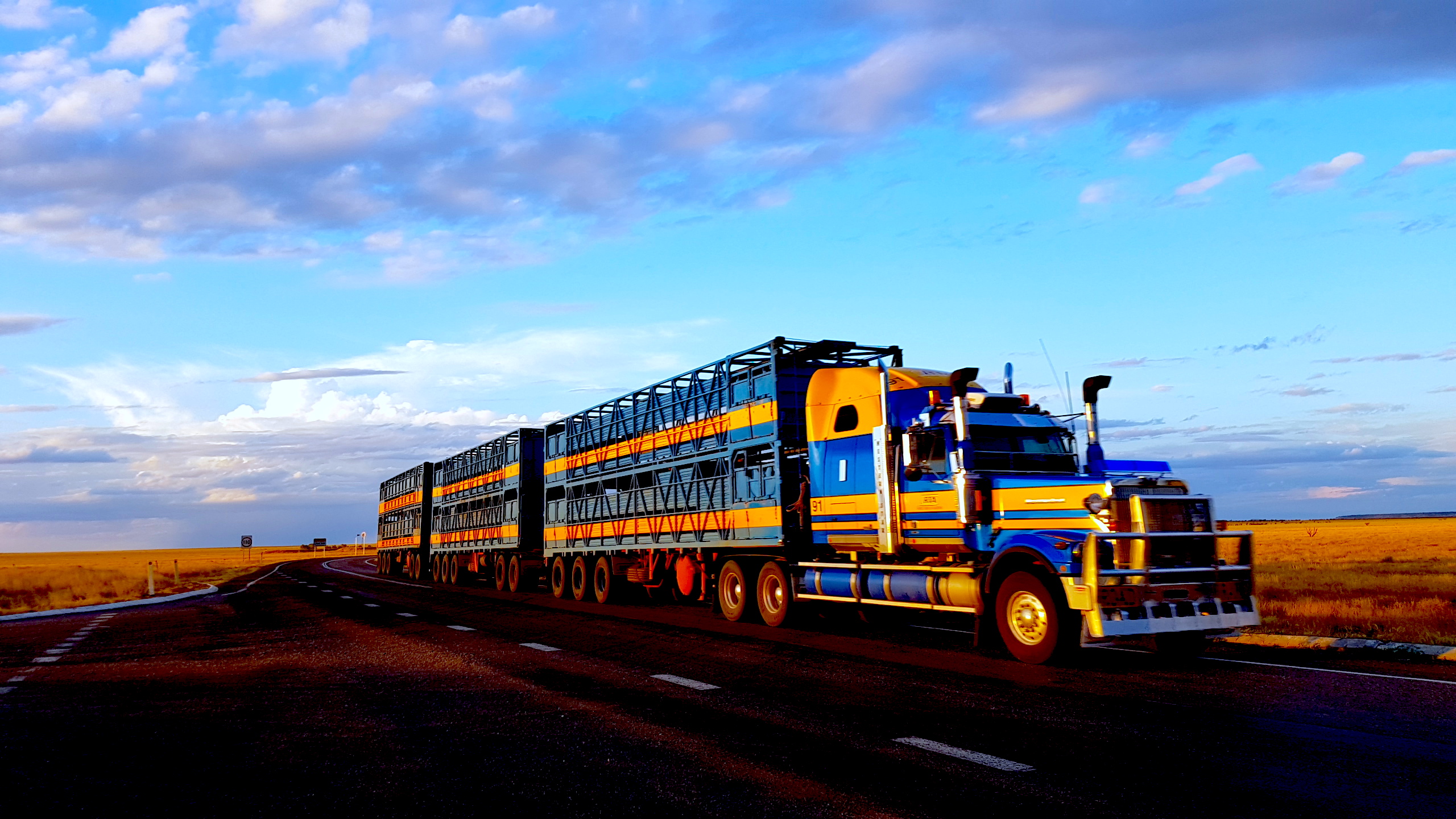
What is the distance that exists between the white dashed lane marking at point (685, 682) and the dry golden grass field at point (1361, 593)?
814 centimetres

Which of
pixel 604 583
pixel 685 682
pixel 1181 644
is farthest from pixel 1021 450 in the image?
pixel 604 583

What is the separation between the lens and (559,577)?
26.5 metres

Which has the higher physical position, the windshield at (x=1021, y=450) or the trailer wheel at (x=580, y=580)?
the windshield at (x=1021, y=450)

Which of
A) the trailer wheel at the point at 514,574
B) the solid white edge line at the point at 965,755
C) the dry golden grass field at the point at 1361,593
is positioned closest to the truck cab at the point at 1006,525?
the dry golden grass field at the point at 1361,593

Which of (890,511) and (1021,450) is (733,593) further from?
(1021,450)

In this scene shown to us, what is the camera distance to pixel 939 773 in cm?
610

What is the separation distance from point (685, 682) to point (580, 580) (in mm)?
15244

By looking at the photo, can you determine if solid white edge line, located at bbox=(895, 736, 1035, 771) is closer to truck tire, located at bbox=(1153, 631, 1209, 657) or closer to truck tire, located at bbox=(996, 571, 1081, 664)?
truck tire, located at bbox=(996, 571, 1081, 664)

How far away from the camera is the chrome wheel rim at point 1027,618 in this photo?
36.7 feet

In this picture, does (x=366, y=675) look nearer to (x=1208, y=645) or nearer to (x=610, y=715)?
(x=610, y=715)

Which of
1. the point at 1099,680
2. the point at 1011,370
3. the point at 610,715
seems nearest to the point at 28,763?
the point at 610,715

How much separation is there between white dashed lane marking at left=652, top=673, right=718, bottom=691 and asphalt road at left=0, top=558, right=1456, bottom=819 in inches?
2.5

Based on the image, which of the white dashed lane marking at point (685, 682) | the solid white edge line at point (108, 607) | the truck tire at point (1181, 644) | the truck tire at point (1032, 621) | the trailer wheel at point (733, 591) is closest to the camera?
the white dashed lane marking at point (685, 682)

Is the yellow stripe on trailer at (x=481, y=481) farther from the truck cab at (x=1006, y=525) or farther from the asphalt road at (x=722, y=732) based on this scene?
the truck cab at (x=1006, y=525)
